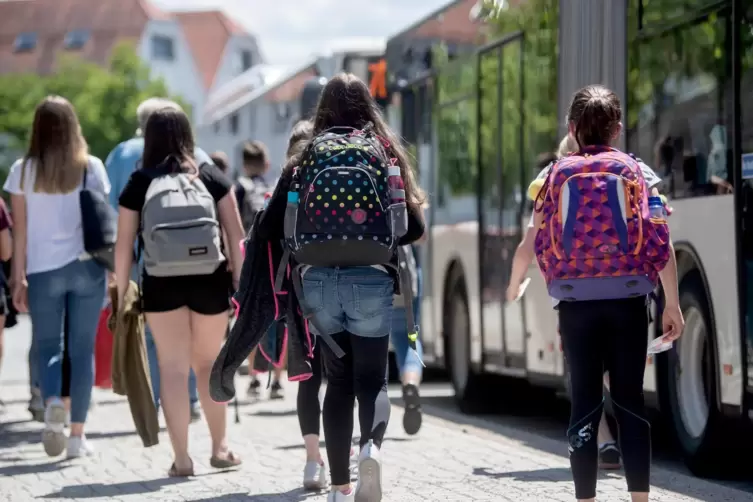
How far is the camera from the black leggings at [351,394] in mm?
6941

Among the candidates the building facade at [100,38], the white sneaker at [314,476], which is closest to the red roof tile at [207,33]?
the building facade at [100,38]

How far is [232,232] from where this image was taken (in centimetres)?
883

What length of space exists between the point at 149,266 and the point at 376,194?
2.09 m

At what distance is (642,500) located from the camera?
6.26 meters

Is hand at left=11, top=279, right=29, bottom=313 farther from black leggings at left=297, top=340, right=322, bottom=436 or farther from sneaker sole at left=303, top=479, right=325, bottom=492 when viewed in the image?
sneaker sole at left=303, top=479, right=325, bottom=492

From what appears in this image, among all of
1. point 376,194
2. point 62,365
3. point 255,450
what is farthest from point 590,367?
point 62,365

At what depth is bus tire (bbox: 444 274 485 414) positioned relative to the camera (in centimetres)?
1395

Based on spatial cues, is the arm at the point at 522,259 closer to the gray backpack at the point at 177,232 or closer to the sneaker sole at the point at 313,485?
the sneaker sole at the point at 313,485

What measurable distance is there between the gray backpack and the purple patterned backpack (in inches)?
104

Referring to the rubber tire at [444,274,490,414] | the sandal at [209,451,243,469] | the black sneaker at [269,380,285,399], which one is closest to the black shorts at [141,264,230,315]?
the sandal at [209,451,243,469]

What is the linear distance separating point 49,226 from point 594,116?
174 inches

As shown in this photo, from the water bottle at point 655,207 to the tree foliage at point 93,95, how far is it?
251 ft

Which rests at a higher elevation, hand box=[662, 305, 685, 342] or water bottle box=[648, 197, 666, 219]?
water bottle box=[648, 197, 666, 219]

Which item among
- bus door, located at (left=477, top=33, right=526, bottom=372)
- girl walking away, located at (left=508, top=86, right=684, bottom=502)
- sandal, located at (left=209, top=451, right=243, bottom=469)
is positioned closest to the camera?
girl walking away, located at (left=508, top=86, right=684, bottom=502)
